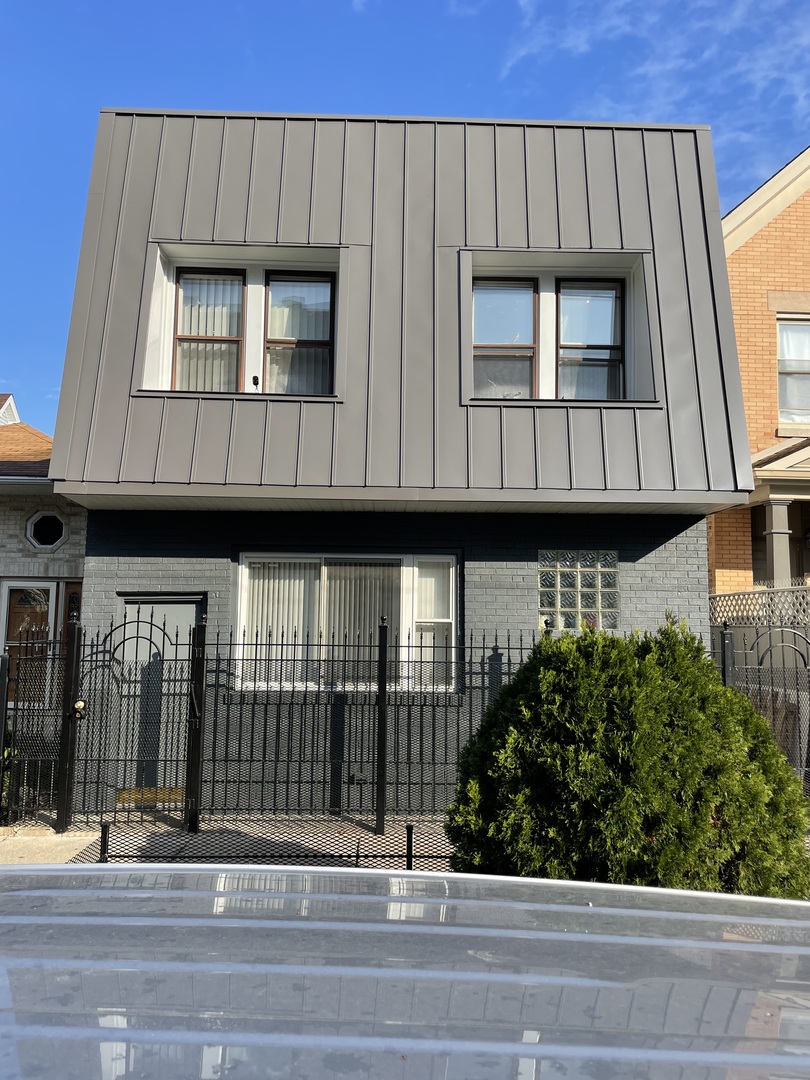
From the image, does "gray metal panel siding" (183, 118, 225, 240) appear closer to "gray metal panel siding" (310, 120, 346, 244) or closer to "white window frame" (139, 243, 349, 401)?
"white window frame" (139, 243, 349, 401)

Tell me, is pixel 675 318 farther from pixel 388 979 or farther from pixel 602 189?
pixel 388 979

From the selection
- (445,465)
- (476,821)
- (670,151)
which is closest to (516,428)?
(445,465)

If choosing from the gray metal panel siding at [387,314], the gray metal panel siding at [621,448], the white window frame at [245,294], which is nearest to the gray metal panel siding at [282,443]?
the white window frame at [245,294]

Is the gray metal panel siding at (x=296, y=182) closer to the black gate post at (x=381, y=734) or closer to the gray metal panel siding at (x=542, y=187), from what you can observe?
the gray metal panel siding at (x=542, y=187)

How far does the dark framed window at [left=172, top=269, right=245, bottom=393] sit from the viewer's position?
9.74 meters

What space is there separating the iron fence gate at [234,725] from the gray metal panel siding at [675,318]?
8.47 ft

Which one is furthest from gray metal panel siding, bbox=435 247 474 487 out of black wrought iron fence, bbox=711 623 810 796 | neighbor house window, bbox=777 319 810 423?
neighbor house window, bbox=777 319 810 423

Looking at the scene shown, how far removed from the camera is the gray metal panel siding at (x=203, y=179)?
939 cm

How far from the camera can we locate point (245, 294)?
32.2 ft

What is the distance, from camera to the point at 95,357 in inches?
352

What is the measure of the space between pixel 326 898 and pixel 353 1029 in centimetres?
97

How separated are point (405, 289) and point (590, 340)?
229 centimetres

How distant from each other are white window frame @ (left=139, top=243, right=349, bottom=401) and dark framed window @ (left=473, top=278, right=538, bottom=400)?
5.25 ft

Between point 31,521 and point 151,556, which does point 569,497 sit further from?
point 31,521
